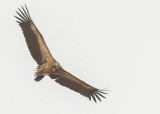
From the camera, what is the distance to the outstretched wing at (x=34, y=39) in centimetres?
1652

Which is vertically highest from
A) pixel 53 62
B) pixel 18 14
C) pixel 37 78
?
pixel 18 14

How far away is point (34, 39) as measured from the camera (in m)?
16.6

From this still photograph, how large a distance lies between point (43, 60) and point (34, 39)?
114cm

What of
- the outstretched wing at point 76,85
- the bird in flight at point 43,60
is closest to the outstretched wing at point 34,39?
the bird in flight at point 43,60

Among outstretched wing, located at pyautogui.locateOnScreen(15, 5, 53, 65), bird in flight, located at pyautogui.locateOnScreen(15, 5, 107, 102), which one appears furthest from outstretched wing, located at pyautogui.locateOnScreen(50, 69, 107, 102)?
outstretched wing, located at pyautogui.locateOnScreen(15, 5, 53, 65)

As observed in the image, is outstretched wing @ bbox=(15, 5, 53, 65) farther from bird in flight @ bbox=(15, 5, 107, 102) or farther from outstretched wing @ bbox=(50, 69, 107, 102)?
outstretched wing @ bbox=(50, 69, 107, 102)

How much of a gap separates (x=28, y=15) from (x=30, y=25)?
55cm

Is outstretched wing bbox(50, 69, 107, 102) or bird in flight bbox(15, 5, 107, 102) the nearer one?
bird in flight bbox(15, 5, 107, 102)

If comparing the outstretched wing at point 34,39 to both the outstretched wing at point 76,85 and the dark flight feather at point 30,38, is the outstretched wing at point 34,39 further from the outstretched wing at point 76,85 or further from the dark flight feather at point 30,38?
the outstretched wing at point 76,85

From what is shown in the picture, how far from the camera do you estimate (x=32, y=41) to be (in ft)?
54.3

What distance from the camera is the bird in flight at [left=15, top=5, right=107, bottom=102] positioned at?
16.1 m

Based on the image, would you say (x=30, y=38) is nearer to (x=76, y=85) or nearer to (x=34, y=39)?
(x=34, y=39)

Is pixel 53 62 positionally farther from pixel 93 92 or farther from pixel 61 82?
pixel 93 92

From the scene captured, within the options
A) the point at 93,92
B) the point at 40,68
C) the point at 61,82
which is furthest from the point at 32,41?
the point at 93,92
